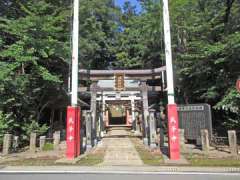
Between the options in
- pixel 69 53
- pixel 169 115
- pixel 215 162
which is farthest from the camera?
pixel 69 53

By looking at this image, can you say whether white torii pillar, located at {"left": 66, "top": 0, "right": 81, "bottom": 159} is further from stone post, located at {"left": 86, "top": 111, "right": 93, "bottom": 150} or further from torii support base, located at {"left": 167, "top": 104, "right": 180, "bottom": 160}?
stone post, located at {"left": 86, "top": 111, "right": 93, "bottom": 150}

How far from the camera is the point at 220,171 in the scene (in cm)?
1035

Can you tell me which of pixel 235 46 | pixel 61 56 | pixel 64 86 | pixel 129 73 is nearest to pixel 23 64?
pixel 61 56

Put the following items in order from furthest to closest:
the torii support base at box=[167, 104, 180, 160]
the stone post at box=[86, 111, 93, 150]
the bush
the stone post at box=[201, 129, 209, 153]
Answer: the bush, the stone post at box=[86, 111, 93, 150], the stone post at box=[201, 129, 209, 153], the torii support base at box=[167, 104, 180, 160]

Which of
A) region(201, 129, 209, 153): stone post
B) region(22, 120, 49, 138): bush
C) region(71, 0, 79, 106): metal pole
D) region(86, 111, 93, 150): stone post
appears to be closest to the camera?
region(71, 0, 79, 106): metal pole

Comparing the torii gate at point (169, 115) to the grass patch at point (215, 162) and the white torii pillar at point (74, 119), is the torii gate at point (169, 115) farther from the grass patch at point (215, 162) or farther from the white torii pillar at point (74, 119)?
the grass patch at point (215, 162)

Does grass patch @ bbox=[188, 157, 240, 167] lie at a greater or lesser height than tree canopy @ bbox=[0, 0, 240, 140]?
lesser

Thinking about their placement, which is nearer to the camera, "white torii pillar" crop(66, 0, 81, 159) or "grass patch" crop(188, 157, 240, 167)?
"grass patch" crop(188, 157, 240, 167)

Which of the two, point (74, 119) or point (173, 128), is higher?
point (74, 119)

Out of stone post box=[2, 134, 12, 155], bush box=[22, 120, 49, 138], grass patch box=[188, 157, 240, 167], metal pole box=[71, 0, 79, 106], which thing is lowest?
grass patch box=[188, 157, 240, 167]

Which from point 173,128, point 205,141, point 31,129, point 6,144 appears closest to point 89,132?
point 31,129

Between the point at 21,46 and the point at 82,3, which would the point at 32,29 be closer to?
the point at 21,46

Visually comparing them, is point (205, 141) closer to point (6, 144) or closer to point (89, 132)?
point (89, 132)

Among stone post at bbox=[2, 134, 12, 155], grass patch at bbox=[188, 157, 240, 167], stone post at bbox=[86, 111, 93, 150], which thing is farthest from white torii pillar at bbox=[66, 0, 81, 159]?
grass patch at bbox=[188, 157, 240, 167]
